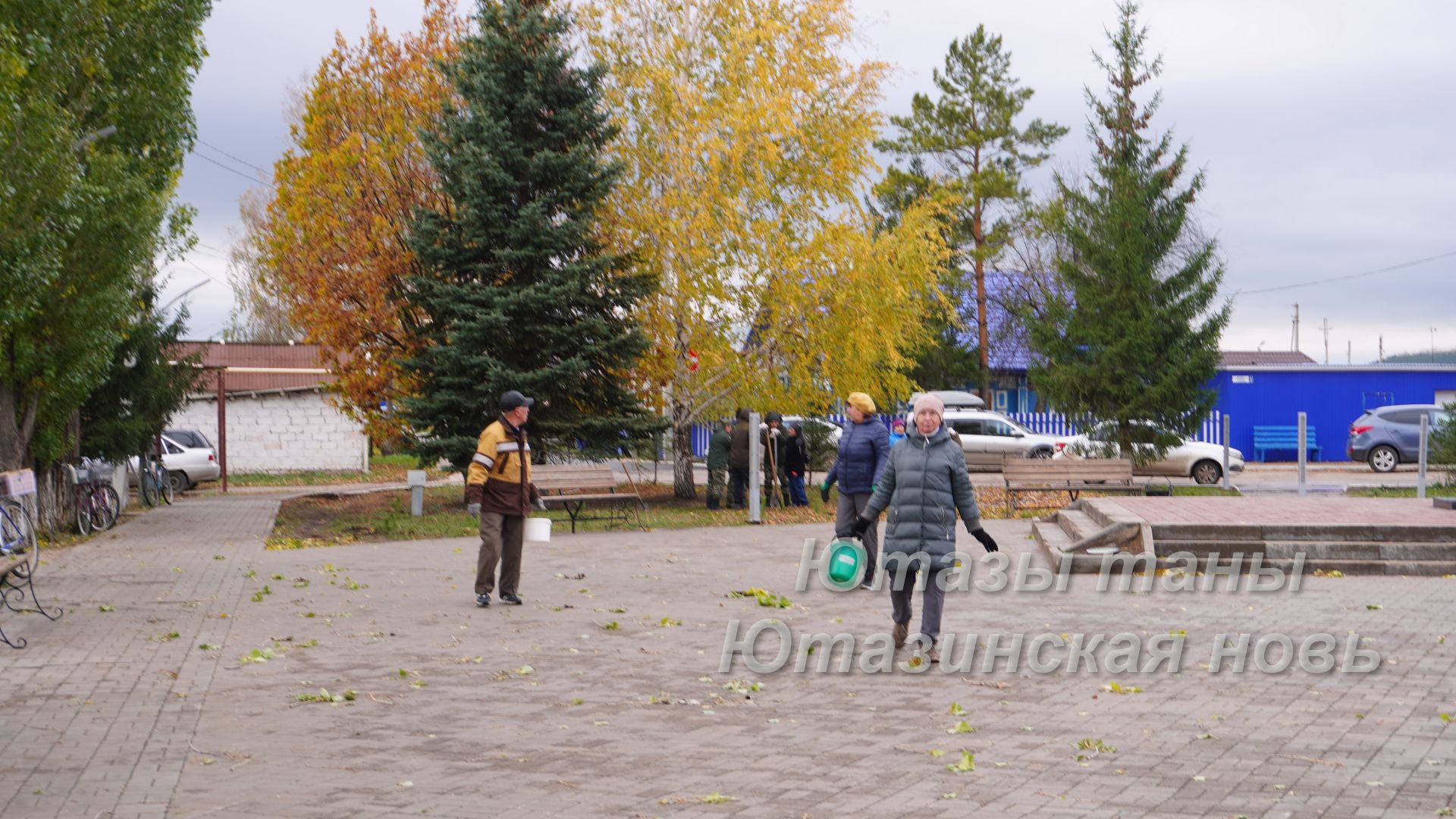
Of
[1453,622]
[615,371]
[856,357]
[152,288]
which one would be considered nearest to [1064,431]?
[856,357]

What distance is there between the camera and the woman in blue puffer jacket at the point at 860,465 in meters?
13.4

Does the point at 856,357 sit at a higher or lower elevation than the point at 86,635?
higher

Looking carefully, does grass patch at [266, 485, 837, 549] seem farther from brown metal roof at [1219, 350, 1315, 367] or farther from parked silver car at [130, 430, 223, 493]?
brown metal roof at [1219, 350, 1315, 367]

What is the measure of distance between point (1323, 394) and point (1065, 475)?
2284 cm

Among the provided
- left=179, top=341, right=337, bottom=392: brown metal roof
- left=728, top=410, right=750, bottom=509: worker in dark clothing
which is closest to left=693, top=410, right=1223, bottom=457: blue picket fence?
left=179, top=341, right=337, bottom=392: brown metal roof

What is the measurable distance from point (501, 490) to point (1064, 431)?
3323cm

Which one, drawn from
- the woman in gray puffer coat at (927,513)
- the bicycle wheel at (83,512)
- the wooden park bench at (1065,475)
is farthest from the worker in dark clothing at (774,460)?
the woman in gray puffer coat at (927,513)

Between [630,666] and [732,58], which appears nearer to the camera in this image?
[630,666]

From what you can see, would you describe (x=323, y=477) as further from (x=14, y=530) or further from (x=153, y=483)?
(x=14, y=530)

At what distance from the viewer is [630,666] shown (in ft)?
30.6

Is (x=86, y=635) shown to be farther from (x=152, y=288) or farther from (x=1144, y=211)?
(x=1144, y=211)

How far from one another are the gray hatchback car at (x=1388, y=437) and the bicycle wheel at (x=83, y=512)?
28.5 metres

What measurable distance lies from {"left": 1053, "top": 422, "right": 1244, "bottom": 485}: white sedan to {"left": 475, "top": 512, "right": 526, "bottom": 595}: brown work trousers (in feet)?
60.6

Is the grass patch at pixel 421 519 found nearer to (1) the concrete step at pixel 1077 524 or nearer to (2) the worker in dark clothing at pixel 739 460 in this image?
(2) the worker in dark clothing at pixel 739 460
